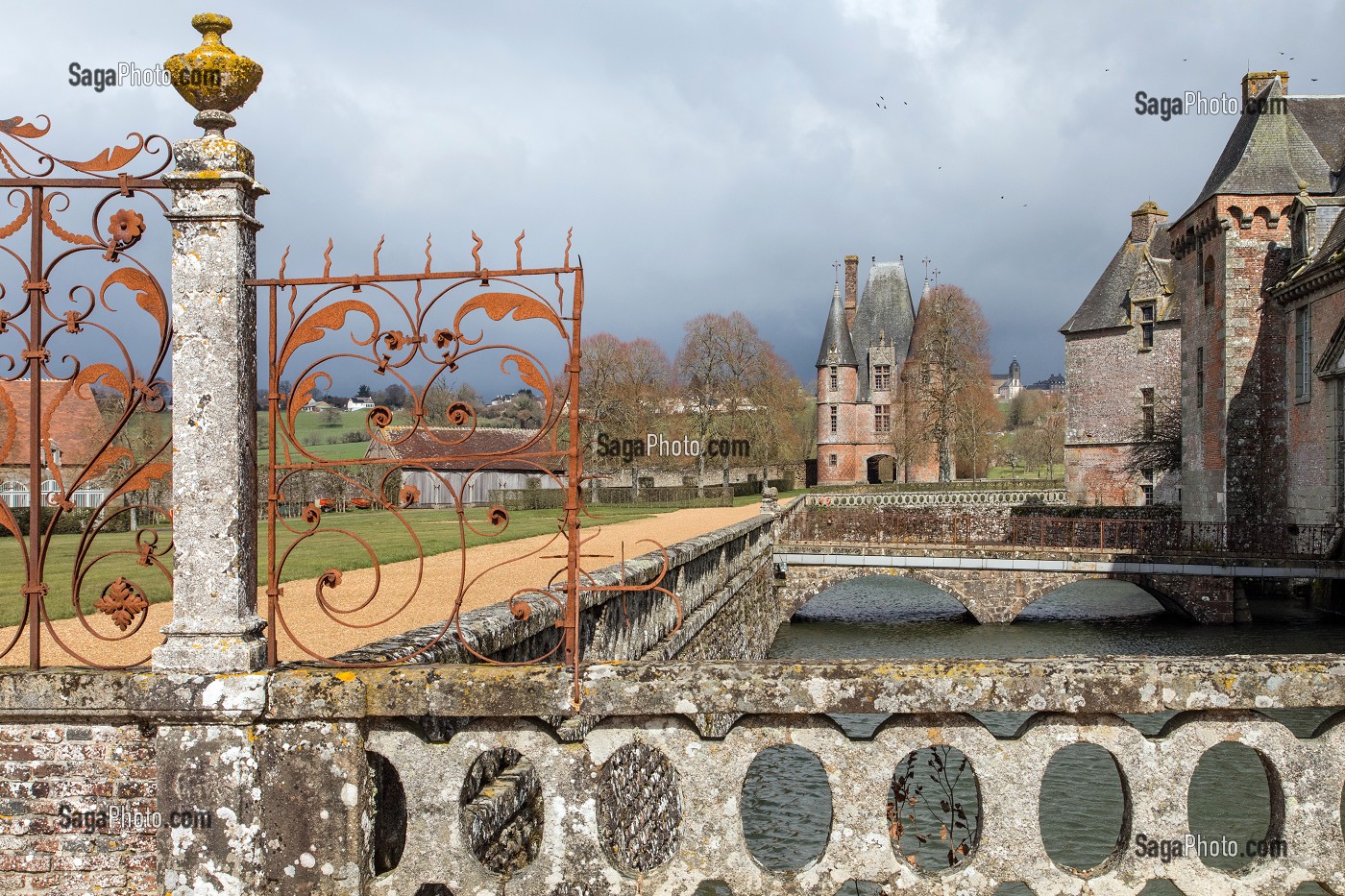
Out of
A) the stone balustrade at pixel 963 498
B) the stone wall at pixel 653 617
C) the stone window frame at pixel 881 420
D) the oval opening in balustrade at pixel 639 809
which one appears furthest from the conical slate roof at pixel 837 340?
the oval opening in balustrade at pixel 639 809

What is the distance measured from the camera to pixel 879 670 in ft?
11.2

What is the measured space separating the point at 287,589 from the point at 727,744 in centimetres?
912

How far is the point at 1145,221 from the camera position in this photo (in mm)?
41781

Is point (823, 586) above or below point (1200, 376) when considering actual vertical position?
below

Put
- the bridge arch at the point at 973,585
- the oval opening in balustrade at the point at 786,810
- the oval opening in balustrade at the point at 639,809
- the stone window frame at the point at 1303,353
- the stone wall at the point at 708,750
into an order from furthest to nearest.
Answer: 1. the bridge arch at the point at 973,585
2. the stone window frame at the point at 1303,353
3. the oval opening in balustrade at the point at 786,810
4. the oval opening in balustrade at the point at 639,809
5. the stone wall at the point at 708,750

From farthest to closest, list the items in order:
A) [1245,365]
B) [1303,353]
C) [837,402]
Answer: [837,402] < [1245,365] < [1303,353]

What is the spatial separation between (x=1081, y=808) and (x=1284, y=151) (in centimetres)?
2193

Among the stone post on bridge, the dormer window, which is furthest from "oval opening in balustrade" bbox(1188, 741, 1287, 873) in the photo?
the dormer window

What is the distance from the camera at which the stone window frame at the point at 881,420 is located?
60.4 meters

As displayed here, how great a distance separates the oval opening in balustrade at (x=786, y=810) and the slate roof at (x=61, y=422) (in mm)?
6522

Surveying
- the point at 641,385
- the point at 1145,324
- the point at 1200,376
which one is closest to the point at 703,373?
the point at 641,385

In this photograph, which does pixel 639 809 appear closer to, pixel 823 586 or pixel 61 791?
pixel 61 791

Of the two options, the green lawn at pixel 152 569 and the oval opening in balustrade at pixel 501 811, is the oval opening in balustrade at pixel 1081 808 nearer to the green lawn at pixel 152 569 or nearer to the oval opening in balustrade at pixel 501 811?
the oval opening in balustrade at pixel 501 811

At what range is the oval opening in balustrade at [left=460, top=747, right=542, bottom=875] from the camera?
4.42 meters
